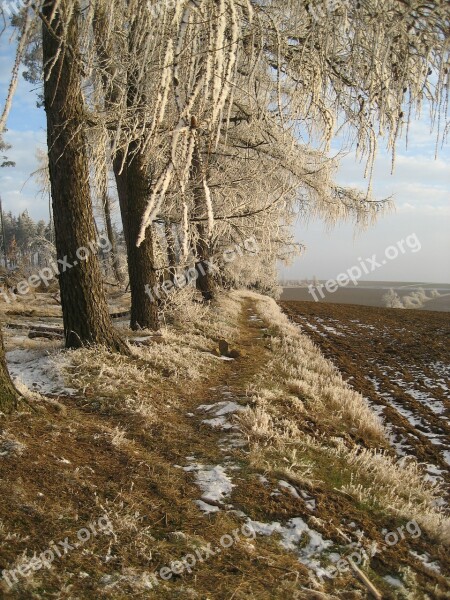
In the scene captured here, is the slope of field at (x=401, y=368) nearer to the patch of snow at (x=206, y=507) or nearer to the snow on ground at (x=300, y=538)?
the snow on ground at (x=300, y=538)

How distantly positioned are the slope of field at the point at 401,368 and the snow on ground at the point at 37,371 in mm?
4540

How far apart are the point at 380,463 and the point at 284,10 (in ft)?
14.3

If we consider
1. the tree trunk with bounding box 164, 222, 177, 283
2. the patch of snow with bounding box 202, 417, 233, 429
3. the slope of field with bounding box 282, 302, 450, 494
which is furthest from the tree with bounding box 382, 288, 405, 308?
the patch of snow with bounding box 202, 417, 233, 429

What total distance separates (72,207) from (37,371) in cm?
248

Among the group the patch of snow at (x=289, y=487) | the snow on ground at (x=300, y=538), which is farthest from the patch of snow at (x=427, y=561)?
the patch of snow at (x=289, y=487)

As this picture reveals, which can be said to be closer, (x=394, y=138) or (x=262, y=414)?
(x=394, y=138)

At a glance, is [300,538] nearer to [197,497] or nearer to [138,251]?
[197,497]

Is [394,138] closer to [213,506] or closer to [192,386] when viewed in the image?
[213,506]

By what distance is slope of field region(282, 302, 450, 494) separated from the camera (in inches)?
257

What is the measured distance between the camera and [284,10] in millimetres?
3027

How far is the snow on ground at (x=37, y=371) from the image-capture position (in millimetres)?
6121

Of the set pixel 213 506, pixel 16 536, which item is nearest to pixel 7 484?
pixel 16 536

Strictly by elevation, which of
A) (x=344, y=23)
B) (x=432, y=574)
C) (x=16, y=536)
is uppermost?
(x=344, y=23)

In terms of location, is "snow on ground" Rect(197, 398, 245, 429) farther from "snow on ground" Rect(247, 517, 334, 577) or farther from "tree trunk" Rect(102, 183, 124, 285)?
"tree trunk" Rect(102, 183, 124, 285)
